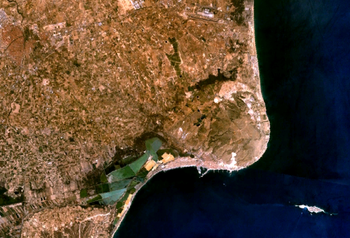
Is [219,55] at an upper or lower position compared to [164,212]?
upper

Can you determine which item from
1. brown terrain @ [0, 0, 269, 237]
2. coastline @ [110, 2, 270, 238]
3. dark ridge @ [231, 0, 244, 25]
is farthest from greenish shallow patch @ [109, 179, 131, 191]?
dark ridge @ [231, 0, 244, 25]

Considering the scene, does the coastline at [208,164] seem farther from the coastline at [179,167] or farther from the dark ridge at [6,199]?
the dark ridge at [6,199]

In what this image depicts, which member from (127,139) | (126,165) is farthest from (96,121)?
(126,165)

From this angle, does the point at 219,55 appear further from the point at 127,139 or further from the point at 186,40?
the point at 127,139

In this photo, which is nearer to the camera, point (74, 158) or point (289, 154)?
point (74, 158)

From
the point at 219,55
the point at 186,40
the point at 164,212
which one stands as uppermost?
the point at 186,40

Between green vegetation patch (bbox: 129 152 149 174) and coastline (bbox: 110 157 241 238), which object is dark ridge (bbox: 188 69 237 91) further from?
green vegetation patch (bbox: 129 152 149 174)

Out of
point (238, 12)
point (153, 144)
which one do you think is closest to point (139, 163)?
point (153, 144)
